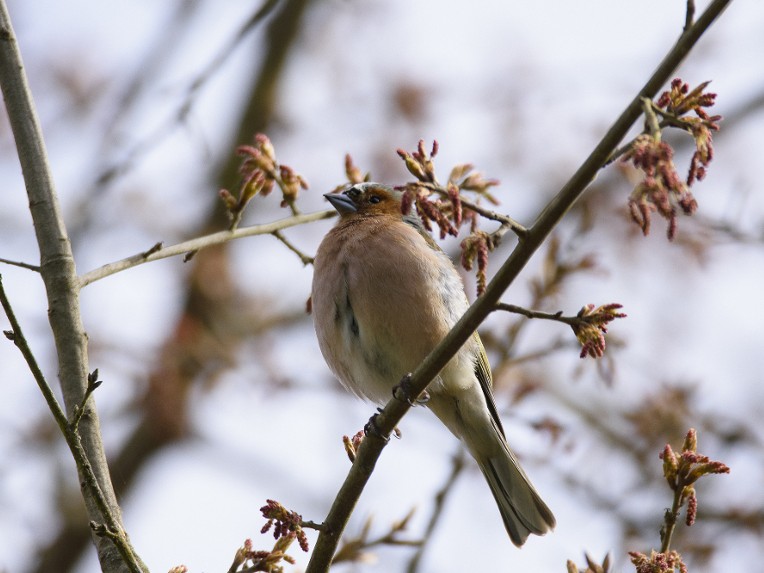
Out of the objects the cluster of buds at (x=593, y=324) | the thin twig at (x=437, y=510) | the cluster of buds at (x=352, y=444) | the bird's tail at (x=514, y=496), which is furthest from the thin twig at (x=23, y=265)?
the bird's tail at (x=514, y=496)

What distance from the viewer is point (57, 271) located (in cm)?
370

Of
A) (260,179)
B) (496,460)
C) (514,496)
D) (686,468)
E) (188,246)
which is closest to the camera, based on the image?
(686,468)

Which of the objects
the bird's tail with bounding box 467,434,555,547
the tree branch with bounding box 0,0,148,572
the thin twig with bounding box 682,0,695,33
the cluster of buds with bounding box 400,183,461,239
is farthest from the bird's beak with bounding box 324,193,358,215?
the thin twig with bounding box 682,0,695,33

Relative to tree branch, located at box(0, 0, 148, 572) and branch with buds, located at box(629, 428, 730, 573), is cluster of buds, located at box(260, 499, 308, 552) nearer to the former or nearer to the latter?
tree branch, located at box(0, 0, 148, 572)

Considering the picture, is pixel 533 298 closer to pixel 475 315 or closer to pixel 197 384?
pixel 475 315

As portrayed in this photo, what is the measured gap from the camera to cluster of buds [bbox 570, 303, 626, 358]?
10.9ft

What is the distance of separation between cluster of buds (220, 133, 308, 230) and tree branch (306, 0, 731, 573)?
3.86 ft

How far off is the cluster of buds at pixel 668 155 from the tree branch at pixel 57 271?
2.14 metres

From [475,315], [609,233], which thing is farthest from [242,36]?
[609,233]

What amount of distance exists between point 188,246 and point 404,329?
1.76 metres

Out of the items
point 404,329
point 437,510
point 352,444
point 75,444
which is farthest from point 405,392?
point 437,510

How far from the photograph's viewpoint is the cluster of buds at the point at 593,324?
10.9 ft

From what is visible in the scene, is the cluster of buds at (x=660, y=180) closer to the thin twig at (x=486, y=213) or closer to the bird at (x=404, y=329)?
the thin twig at (x=486, y=213)

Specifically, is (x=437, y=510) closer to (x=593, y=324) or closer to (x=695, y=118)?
(x=593, y=324)
